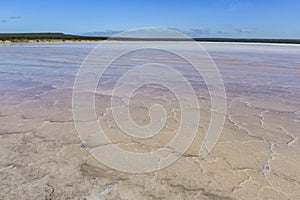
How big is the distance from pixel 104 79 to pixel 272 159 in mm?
6919

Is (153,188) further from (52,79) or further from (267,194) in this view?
(52,79)

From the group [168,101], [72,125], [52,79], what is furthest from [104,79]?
[72,125]

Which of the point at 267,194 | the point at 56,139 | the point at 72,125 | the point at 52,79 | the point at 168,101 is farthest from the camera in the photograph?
the point at 52,79

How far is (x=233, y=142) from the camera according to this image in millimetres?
3953

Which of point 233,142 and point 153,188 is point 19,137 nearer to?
point 153,188

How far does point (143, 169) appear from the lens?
311cm

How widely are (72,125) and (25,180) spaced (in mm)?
1817

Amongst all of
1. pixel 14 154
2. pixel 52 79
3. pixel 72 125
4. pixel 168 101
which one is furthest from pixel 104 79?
pixel 14 154

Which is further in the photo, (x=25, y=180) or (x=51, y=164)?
(x=51, y=164)

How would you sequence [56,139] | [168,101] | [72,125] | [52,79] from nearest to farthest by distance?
1. [56,139]
2. [72,125]
3. [168,101]
4. [52,79]

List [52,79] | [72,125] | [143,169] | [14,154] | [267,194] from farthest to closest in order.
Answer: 1. [52,79]
2. [72,125]
3. [14,154]
4. [143,169]
5. [267,194]

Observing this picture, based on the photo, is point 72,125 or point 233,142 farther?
point 72,125

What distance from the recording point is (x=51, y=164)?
3123 mm

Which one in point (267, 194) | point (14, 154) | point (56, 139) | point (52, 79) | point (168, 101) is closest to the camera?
point (267, 194)
